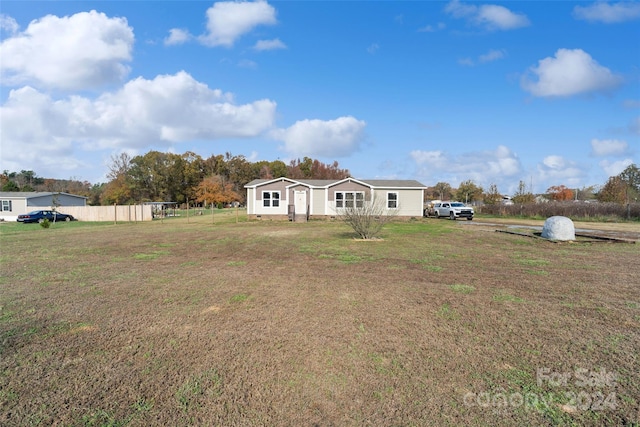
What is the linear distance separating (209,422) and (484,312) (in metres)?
3.87

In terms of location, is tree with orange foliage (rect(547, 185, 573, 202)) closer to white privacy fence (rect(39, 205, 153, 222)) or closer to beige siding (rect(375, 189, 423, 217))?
beige siding (rect(375, 189, 423, 217))

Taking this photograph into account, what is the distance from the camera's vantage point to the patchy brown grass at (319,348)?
Result: 8.77 feet

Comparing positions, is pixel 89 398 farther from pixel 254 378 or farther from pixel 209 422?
pixel 254 378

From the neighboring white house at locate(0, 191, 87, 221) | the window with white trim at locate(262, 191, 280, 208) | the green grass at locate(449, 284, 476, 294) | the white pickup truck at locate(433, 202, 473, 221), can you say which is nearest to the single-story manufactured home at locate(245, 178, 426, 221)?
the window with white trim at locate(262, 191, 280, 208)

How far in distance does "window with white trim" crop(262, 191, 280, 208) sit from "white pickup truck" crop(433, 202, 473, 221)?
1502cm

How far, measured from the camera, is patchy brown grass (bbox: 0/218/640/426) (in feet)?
8.77

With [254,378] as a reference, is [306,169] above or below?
above

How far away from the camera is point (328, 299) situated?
547 centimetres

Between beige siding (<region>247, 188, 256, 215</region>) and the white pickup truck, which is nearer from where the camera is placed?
beige siding (<region>247, 188, 256, 215</region>)

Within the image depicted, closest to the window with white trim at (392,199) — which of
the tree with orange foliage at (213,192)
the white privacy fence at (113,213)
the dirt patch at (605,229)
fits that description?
the dirt patch at (605,229)

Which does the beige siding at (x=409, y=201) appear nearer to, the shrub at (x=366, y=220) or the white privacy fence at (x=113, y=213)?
the shrub at (x=366, y=220)

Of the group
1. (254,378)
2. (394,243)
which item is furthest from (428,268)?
(254,378)

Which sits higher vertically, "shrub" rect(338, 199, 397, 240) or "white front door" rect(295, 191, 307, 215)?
"white front door" rect(295, 191, 307, 215)

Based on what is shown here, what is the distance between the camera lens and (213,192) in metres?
62.1
